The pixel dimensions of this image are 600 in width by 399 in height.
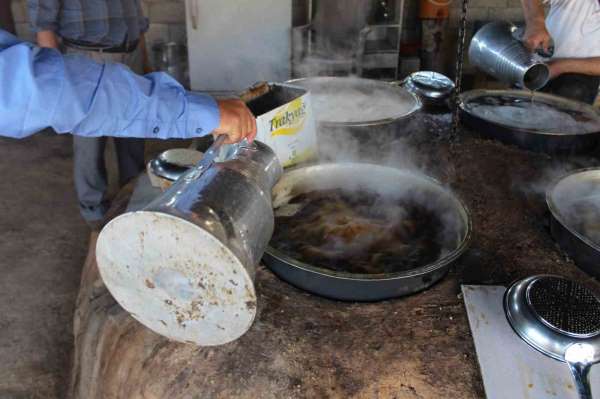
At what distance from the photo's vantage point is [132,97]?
5.14 feet

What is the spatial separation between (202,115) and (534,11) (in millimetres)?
2518

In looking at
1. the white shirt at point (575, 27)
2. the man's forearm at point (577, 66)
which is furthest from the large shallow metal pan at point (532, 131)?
the white shirt at point (575, 27)

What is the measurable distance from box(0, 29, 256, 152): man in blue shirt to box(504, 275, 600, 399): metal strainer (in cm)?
108

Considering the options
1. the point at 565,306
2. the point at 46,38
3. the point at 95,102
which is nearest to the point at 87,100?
the point at 95,102

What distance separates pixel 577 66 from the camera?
3.34 meters

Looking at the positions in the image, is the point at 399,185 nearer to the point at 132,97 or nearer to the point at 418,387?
the point at 418,387

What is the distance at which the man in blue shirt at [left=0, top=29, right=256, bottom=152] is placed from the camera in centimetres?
140

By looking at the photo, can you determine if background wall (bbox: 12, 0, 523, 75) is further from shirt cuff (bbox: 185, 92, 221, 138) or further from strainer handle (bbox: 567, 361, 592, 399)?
strainer handle (bbox: 567, 361, 592, 399)

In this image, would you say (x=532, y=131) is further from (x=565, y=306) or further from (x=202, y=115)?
(x=202, y=115)

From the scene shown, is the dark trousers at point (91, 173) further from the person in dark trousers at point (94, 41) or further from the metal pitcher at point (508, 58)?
the metal pitcher at point (508, 58)

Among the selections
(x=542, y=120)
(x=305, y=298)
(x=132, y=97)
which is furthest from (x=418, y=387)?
(x=542, y=120)

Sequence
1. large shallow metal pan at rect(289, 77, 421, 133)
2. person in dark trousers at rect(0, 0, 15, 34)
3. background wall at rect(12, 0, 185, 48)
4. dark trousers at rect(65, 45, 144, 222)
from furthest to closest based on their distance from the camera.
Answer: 1. background wall at rect(12, 0, 185, 48)
2. person in dark trousers at rect(0, 0, 15, 34)
3. dark trousers at rect(65, 45, 144, 222)
4. large shallow metal pan at rect(289, 77, 421, 133)

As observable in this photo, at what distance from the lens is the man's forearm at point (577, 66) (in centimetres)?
332

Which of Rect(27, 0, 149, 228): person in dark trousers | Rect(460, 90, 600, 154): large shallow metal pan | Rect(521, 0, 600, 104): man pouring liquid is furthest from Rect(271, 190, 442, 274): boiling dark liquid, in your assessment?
Rect(27, 0, 149, 228): person in dark trousers
